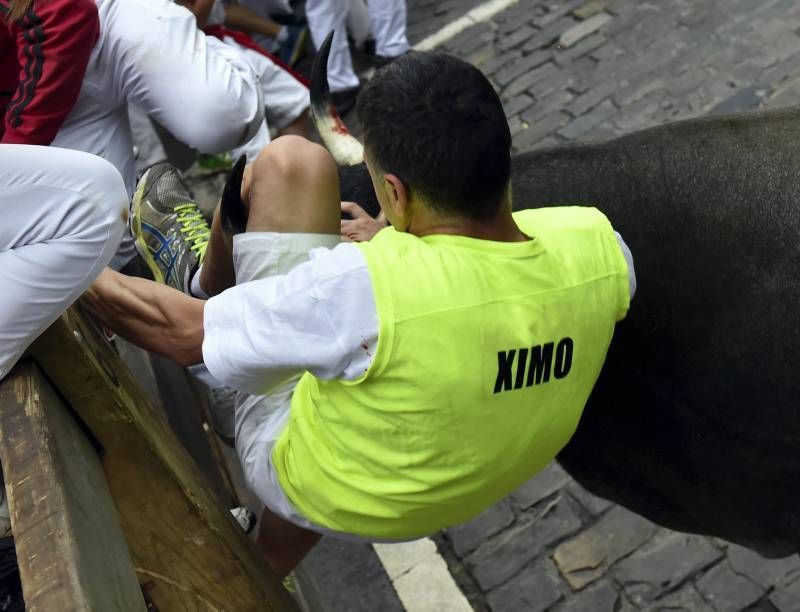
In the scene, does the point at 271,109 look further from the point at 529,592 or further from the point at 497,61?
the point at 497,61

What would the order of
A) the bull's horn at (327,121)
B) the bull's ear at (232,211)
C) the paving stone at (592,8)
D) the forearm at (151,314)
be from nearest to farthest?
the forearm at (151,314)
the bull's ear at (232,211)
the bull's horn at (327,121)
the paving stone at (592,8)

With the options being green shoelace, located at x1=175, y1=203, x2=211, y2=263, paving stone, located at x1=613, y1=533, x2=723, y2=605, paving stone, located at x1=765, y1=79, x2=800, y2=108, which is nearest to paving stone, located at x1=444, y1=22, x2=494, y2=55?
paving stone, located at x1=765, y1=79, x2=800, y2=108

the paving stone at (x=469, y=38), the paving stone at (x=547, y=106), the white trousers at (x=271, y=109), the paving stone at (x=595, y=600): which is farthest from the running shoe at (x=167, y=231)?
the paving stone at (x=469, y=38)

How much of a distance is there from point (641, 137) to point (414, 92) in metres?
1.11

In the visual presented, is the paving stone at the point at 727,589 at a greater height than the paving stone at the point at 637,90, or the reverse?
the paving stone at the point at 637,90

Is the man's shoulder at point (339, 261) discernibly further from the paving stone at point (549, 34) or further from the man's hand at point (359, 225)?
the paving stone at point (549, 34)

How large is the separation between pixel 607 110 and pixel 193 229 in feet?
12.8

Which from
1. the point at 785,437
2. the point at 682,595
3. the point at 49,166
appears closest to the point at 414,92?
the point at 49,166

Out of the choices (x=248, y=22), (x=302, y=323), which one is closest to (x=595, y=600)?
(x=302, y=323)

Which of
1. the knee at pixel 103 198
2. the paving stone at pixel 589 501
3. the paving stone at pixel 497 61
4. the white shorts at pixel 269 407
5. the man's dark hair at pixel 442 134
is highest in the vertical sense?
the man's dark hair at pixel 442 134

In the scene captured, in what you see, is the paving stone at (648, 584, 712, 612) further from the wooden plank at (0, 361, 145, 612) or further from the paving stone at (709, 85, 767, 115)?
the paving stone at (709, 85, 767, 115)

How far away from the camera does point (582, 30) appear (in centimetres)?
745

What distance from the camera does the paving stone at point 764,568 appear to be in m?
3.93

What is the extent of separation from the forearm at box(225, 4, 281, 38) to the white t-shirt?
5.75m
